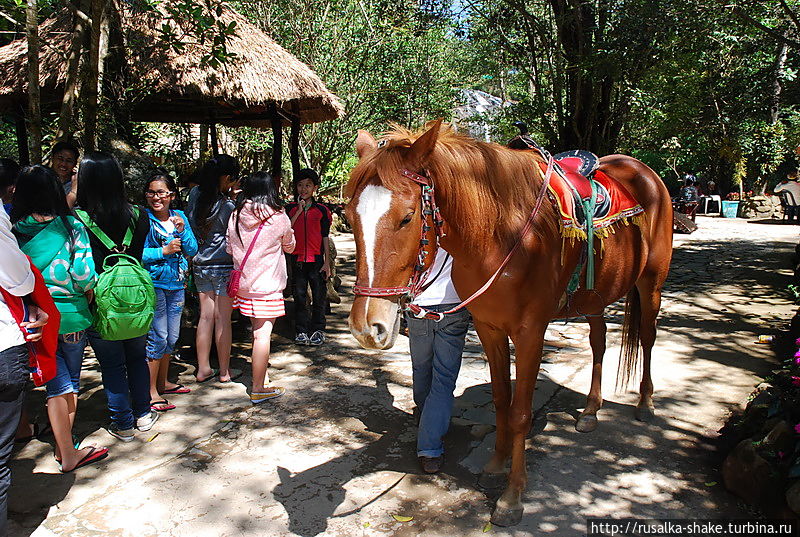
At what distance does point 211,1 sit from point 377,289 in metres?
5.01

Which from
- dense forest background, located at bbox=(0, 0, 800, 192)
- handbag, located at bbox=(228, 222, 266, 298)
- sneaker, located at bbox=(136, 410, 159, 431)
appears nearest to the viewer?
sneaker, located at bbox=(136, 410, 159, 431)

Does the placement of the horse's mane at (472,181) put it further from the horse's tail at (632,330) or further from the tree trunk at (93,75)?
the tree trunk at (93,75)

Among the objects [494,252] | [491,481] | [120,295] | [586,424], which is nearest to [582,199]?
[494,252]

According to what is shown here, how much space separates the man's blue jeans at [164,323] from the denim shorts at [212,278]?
1.59 feet

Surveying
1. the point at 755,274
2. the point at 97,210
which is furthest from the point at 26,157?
the point at 755,274

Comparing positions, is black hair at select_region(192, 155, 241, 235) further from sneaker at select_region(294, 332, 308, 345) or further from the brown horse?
the brown horse

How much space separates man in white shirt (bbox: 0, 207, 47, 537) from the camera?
91.0 inches

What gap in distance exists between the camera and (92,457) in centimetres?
338

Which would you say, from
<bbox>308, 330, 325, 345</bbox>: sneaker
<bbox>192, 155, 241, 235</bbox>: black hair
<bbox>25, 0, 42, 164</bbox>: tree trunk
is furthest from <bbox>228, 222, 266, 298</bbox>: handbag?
<bbox>25, 0, 42, 164</bbox>: tree trunk

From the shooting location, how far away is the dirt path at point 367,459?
2.83 meters

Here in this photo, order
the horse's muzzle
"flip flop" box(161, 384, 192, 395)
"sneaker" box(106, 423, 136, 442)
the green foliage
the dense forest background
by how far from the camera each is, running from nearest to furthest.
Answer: the horse's muzzle < "sneaker" box(106, 423, 136, 442) < "flip flop" box(161, 384, 192, 395) < the dense forest background < the green foliage

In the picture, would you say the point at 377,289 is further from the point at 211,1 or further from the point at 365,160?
the point at 211,1

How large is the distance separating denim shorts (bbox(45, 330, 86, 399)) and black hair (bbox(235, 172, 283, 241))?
1460 millimetres

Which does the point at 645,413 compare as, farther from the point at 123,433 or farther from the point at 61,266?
the point at 61,266
